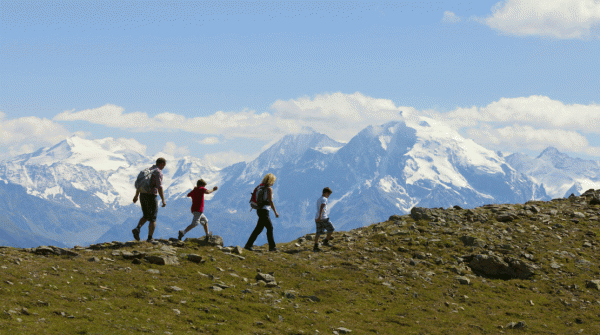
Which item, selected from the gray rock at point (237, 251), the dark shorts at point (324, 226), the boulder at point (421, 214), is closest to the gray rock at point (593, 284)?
the boulder at point (421, 214)

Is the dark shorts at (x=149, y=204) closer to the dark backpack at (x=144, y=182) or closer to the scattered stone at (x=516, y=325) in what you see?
the dark backpack at (x=144, y=182)

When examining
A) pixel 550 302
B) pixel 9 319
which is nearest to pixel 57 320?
pixel 9 319

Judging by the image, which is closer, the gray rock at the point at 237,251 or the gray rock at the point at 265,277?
the gray rock at the point at 265,277

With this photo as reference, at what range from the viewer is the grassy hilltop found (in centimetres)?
1577

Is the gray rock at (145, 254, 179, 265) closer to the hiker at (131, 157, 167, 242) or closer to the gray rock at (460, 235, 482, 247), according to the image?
the hiker at (131, 157, 167, 242)

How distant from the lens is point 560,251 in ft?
92.6

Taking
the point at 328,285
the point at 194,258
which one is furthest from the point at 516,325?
the point at 194,258

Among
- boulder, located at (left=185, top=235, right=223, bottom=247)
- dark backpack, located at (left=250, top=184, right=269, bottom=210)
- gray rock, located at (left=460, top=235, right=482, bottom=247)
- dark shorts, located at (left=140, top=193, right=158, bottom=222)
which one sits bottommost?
boulder, located at (left=185, top=235, right=223, bottom=247)

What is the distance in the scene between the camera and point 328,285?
71.6 feet

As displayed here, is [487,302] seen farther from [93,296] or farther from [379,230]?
[93,296]

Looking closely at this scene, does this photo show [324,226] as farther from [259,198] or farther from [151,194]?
[151,194]

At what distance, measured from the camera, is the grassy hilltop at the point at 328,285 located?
1577cm

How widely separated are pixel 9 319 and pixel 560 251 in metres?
26.8

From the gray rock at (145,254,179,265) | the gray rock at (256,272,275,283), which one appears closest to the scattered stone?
the gray rock at (256,272,275,283)
